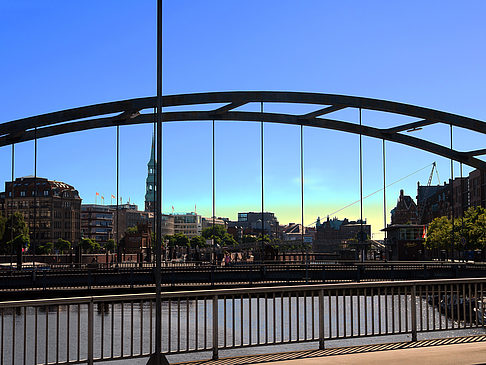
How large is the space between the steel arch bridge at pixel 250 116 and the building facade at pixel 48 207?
366ft

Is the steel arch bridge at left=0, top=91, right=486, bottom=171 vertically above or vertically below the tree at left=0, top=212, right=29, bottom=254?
above

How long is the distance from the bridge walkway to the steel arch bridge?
18.5m

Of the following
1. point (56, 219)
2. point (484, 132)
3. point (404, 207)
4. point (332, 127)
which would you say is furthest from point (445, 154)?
point (404, 207)

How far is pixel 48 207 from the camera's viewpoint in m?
138

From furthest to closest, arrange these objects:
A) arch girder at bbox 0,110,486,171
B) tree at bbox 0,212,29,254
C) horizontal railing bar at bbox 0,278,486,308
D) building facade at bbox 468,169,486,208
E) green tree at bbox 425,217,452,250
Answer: building facade at bbox 468,169,486,208, tree at bbox 0,212,29,254, green tree at bbox 425,217,452,250, arch girder at bbox 0,110,486,171, horizontal railing bar at bbox 0,278,486,308

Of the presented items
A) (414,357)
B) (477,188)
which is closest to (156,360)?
(414,357)

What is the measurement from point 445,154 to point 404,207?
150526 millimetres

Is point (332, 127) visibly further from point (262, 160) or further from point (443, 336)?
point (443, 336)

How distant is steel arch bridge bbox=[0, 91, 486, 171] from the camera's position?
85.7ft

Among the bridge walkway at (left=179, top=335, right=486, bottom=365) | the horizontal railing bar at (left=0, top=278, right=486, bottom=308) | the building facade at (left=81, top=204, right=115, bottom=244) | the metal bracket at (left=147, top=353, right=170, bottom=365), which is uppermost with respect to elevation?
the building facade at (left=81, top=204, right=115, bottom=244)

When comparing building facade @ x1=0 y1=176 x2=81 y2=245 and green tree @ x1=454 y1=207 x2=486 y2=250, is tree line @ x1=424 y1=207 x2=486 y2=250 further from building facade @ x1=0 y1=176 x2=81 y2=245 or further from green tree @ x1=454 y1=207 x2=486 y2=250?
building facade @ x1=0 y1=176 x2=81 y2=245

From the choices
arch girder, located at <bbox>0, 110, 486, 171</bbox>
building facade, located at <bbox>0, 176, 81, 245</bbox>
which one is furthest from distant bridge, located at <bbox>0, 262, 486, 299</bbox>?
building facade, located at <bbox>0, 176, 81, 245</bbox>

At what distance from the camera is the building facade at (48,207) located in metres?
136

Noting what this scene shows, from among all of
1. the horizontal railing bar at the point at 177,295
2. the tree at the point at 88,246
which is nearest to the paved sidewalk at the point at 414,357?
the horizontal railing bar at the point at 177,295
